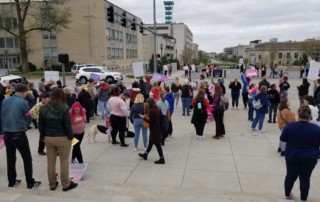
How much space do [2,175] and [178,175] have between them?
3.72 meters

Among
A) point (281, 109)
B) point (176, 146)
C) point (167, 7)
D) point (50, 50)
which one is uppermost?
point (167, 7)

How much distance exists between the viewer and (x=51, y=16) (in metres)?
42.8

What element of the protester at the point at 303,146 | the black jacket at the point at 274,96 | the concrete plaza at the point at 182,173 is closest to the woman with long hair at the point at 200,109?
the concrete plaza at the point at 182,173

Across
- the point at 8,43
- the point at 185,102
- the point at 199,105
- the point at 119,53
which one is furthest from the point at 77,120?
the point at 119,53

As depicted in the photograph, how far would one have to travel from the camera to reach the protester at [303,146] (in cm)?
452

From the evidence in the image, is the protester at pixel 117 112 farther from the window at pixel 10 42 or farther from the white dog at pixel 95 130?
the window at pixel 10 42

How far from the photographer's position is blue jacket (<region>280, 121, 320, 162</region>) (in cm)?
→ 452

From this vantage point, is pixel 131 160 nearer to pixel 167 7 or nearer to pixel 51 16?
pixel 51 16

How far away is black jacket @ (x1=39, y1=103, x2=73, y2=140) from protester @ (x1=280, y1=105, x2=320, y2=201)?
11.6 feet

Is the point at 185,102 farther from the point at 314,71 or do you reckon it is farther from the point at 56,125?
the point at 56,125

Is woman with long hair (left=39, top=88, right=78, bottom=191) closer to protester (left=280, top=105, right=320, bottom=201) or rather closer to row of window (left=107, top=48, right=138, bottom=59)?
protester (left=280, top=105, right=320, bottom=201)

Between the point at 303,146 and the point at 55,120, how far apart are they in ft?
12.9

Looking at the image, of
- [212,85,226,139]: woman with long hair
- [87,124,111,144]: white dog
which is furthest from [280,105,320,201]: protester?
[87,124,111,144]: white dog

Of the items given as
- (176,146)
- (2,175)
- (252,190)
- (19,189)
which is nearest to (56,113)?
(19,189)
